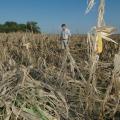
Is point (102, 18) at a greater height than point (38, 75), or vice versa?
point (102, 18)

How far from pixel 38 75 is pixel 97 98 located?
2.72 ft

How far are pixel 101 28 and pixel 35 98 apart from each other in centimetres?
82

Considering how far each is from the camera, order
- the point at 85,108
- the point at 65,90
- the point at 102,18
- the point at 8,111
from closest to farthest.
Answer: the point at 102,18
the point at 8,111
the point at 85,108
the point at 65,90

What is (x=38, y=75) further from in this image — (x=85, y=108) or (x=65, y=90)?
(x=85, y=108)

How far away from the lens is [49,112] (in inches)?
142

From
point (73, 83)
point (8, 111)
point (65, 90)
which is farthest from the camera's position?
point (73, 83)

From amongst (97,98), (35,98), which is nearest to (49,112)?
(35,98)

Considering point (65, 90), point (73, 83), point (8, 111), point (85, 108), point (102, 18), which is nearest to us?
point (102, 18)

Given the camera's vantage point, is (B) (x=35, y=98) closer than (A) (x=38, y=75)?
Yes

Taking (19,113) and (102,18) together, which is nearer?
(102,18)

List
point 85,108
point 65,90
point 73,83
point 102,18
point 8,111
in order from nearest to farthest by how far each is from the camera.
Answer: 1. point 102,18
2. point 8,111
3. point 85,108
4. point 65,90
5. point 73,83

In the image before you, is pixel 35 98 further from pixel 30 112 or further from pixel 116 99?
pixel 116 99

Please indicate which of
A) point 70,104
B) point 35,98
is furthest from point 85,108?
point 35,98

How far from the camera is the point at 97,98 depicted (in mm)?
4094
